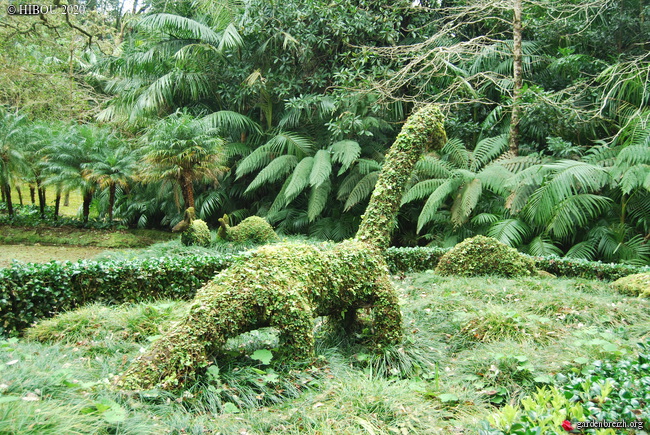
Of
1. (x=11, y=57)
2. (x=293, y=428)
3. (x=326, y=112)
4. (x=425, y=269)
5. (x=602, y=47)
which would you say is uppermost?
(x=602, y=47)

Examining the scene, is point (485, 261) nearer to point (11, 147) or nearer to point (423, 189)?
point (423, 189)

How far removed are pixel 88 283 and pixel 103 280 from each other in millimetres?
148

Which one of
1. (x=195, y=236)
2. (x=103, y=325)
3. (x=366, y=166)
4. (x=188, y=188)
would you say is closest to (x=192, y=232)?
(x=195, y=236)

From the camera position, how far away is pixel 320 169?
892cm

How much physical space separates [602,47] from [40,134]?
1365cm

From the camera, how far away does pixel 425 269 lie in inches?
270

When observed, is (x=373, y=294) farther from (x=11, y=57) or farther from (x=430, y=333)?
(x=11, y=57)

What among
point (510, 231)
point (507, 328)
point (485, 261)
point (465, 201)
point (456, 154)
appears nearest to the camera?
point (507, 328)

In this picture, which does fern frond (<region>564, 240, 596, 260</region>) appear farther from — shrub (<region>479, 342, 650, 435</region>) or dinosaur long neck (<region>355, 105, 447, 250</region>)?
shrub (<region>479, 342, 650, 435</region>)

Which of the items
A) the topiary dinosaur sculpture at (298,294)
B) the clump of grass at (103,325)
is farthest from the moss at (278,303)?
the clump of grass at (103,325)

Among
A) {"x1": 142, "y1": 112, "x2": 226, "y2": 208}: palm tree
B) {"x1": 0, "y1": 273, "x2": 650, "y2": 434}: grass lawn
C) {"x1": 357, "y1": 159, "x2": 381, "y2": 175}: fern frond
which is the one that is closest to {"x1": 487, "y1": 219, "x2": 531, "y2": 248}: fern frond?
{"x1": 0, "y1": 273, "x2": 650, "y2": 434}: grass lawn

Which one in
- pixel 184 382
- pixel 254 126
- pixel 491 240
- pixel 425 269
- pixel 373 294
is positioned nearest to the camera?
pixel 184 382

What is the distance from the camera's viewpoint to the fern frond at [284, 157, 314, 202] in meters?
9.07

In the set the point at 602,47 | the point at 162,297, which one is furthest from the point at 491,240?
the point at 602,47
